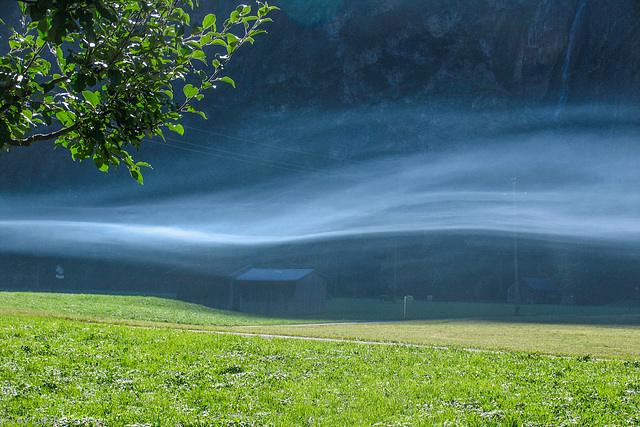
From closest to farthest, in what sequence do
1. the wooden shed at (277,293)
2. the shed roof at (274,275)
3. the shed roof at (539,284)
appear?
the wooden shed at (277,293) → the shed roof at (274,275) → the shed roof at (539,284)

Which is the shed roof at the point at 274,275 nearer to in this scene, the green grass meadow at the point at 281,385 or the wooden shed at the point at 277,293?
the wooden shed at the point at 277,293

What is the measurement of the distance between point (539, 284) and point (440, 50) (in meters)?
46.2

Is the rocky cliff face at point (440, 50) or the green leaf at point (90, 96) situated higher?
the rocky cliff face at point (440, 50)

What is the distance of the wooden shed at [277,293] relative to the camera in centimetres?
6109

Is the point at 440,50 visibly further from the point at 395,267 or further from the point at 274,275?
the point at 274,275

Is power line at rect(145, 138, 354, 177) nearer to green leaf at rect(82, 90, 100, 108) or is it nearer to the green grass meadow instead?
the green grass meadow

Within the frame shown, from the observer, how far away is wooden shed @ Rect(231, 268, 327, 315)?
61.1 metres

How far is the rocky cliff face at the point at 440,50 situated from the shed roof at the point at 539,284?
112 feet

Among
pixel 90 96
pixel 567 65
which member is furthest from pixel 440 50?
pixel 90 96

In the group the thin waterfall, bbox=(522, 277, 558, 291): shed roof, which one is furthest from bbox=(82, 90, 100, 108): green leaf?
bbox=(522, 277, 558, 291): shed roof

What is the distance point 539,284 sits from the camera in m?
102

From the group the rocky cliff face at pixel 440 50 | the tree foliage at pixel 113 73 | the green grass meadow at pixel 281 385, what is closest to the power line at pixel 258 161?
the rocky cliff face at pixel 440 50

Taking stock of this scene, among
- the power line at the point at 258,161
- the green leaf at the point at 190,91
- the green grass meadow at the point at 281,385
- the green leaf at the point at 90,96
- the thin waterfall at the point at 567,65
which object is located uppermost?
the thin waterfall at the point at 567,65

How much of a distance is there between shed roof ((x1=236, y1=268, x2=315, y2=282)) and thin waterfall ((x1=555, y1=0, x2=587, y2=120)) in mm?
63956
